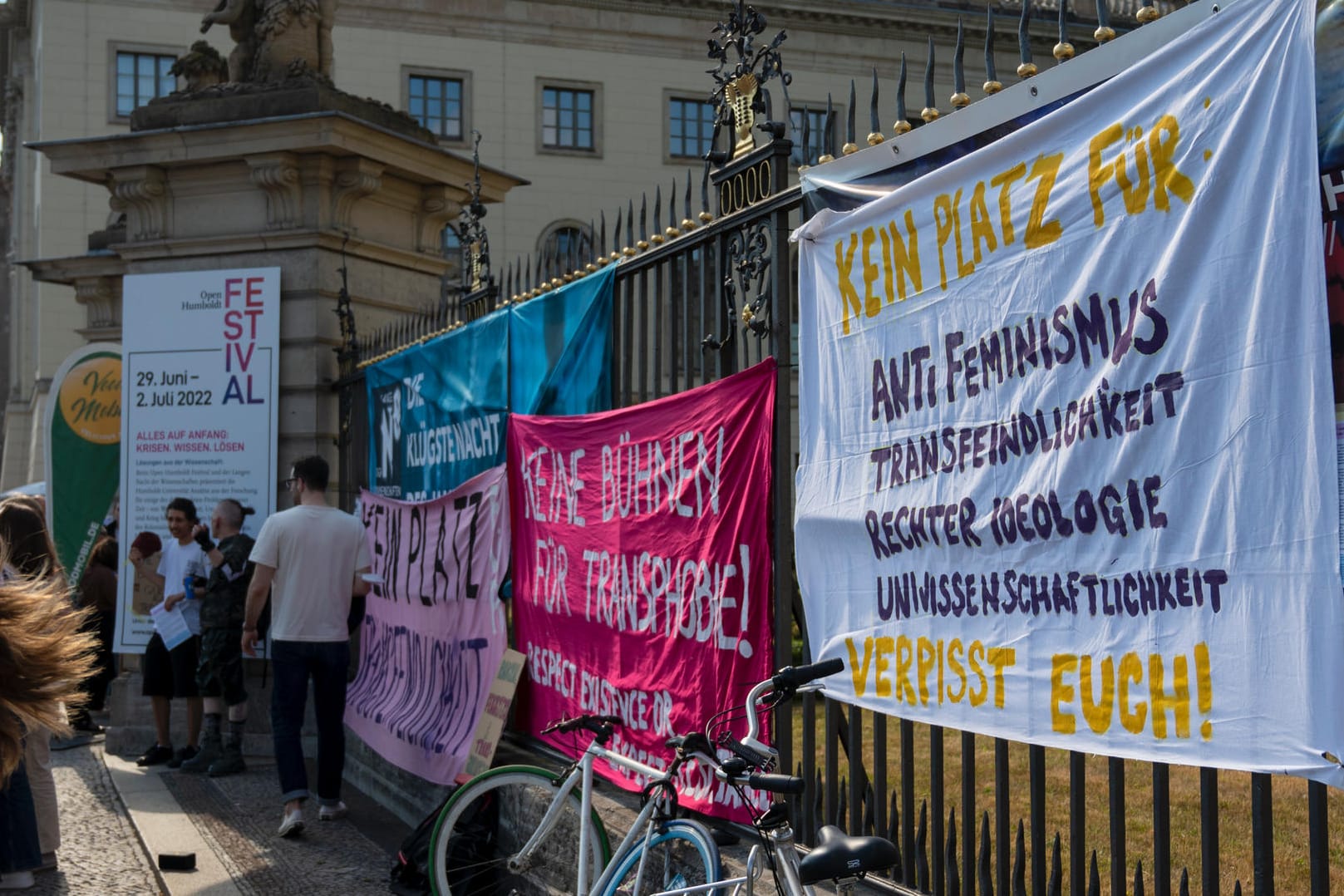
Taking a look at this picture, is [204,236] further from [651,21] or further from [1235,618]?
[651,21]

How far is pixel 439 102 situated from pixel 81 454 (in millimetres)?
25616

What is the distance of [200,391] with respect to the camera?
10.6m

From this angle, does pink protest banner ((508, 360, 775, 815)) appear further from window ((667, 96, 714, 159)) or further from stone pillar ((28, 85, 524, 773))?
window ((667, 96, 714, 159))

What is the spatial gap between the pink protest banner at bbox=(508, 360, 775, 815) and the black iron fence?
5.5 inches

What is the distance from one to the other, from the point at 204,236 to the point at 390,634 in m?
3.73

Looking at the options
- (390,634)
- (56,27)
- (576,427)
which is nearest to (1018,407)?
(576,427)

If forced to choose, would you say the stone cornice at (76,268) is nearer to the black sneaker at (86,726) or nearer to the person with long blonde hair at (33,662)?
the black sneaker at (86,726)

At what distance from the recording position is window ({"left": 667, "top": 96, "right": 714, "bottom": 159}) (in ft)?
125

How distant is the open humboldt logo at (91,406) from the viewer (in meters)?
12.0

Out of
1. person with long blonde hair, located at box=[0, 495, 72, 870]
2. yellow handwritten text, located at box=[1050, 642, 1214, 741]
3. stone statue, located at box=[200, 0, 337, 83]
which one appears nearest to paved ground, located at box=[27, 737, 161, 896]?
person with long blonde hair, located at box=[0, 495, 72, 870]

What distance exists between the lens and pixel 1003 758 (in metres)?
3.84

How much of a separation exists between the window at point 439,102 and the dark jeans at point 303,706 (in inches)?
1161

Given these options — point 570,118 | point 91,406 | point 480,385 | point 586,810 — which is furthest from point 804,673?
point 570,118

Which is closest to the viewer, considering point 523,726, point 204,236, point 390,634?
point 523,726
